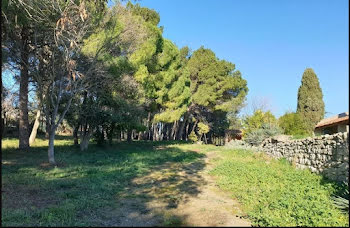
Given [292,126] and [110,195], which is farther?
[292,126]

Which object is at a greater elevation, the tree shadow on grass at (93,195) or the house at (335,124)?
the house at (335,124)

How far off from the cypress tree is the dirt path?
20.6 m

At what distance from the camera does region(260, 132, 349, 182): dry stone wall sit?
6.21 metres

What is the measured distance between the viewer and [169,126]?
3300 cm

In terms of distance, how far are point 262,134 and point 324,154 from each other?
9.87 m

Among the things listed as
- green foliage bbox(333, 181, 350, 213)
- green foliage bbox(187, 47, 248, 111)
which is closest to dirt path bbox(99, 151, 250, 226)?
green foliage bbox(333, 181, 350, 213)

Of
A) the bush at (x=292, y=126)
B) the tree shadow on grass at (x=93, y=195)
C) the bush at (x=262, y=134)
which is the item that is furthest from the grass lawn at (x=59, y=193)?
the bush at (x=292, y=126)

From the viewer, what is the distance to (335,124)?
1237 centimetres

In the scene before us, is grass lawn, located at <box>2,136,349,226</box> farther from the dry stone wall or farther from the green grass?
the dry stone wall

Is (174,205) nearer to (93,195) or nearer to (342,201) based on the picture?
(93,195)

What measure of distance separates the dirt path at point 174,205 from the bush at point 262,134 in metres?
10.7

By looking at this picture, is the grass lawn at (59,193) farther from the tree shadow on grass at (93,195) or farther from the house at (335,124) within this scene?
the house at (335,124)

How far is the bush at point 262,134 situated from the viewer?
54.9 ft

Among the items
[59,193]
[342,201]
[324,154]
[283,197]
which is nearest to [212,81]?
[324,154]
